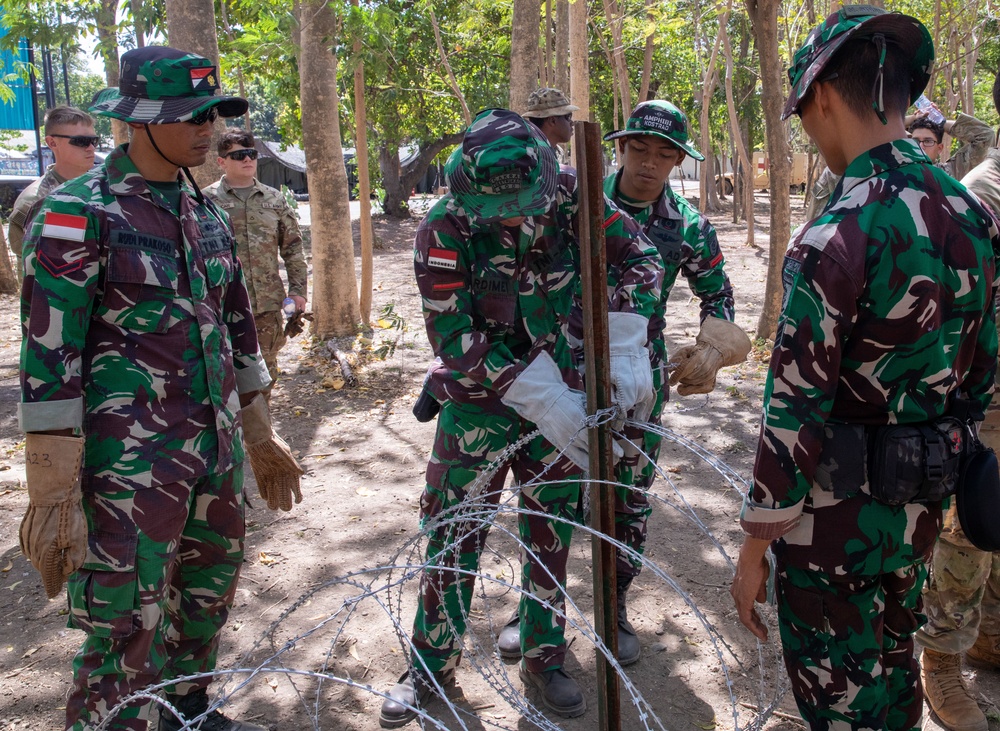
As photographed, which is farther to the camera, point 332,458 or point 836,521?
point 332,458

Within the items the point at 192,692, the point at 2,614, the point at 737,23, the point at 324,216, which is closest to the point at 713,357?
the point at 192,692

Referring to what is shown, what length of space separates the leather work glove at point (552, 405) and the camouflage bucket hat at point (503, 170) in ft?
1.44

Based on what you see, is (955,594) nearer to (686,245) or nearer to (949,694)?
(949,694)

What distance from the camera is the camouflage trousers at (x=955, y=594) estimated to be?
2.87 metres

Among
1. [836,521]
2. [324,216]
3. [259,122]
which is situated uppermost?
[259,122]

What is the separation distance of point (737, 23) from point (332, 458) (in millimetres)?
19855

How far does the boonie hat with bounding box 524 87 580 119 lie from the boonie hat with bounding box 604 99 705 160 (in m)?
1.96

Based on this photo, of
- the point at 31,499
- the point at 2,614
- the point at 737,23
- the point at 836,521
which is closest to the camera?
the point at 836,521

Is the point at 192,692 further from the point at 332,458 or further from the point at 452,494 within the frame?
the point at 332,458

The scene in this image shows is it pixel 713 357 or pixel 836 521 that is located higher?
pixel 713 357

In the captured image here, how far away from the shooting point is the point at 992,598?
3119mm

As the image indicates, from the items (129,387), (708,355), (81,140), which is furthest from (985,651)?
(81,140)

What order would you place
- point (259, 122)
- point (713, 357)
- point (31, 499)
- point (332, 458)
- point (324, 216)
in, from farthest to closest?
point (259, 122)
point (324, 216)
point (332, 458)
point (713, 357)
point (31, 499)

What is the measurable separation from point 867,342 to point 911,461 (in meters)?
Result: 0.27
